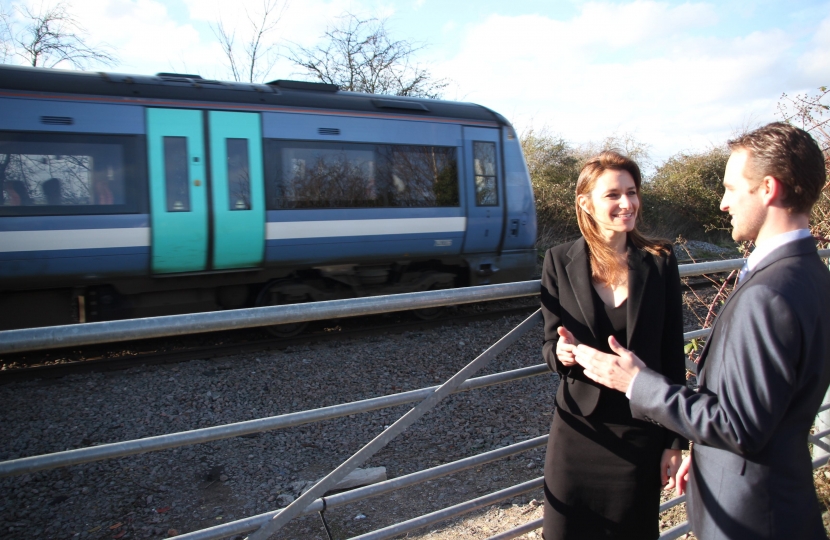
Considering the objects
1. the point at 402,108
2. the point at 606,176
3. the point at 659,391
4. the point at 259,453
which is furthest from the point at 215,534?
the point at 402,108

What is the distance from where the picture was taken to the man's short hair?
1425 mm

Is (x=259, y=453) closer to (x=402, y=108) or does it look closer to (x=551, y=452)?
(x=551, y=452)

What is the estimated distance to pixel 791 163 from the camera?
142cm

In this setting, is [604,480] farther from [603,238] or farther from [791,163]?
[791,163]

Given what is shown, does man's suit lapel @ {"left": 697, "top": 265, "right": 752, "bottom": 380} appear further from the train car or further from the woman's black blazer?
the train car

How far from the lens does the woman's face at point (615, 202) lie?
2.01m

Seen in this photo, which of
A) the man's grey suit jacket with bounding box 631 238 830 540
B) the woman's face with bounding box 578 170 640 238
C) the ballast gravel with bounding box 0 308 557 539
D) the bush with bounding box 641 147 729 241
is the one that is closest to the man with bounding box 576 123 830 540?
the man's grey suit jacket with bounding box 631 238 830 540

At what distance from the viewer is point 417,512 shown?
3.97 m

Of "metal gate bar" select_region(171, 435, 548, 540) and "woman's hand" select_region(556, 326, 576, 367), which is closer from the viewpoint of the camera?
"metal gate bar" select_region(171, 435, 548, 540)

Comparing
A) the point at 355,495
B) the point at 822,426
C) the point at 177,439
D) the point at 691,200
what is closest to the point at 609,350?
the point at 355,495

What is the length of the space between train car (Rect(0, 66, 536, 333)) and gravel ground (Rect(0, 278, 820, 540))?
4.41ft

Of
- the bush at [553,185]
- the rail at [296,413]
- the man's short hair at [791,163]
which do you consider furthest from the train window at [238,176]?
the bush at [553,185]

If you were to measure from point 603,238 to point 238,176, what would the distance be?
6290mm

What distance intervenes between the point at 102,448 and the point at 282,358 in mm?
5290
